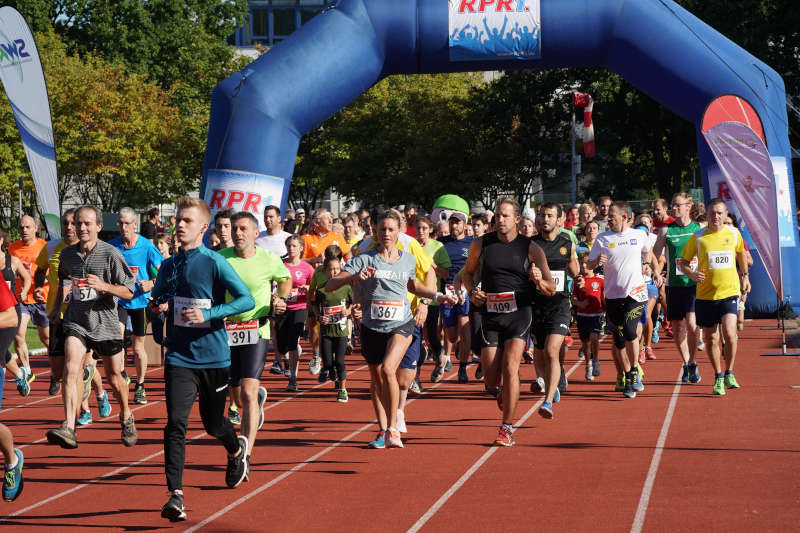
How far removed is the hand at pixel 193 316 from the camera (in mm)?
6617

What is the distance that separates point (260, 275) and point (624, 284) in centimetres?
457

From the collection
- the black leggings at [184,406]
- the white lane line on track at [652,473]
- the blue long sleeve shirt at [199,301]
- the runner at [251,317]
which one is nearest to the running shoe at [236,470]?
the black leggings at [184,406]

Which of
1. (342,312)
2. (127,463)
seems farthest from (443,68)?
(127,463)

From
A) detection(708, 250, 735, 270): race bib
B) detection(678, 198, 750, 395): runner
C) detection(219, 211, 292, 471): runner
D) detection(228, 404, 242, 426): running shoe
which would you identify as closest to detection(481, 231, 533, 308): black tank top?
detection(219, 211, 292, 471): runner

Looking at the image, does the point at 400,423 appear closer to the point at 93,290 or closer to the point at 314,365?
the point at 93,290

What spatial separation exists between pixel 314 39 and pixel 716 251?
831 cm

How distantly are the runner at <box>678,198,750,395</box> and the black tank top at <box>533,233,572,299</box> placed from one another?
1641 millimetres

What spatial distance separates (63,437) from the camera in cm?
838

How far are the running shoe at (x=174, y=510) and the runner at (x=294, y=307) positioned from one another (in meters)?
6.32

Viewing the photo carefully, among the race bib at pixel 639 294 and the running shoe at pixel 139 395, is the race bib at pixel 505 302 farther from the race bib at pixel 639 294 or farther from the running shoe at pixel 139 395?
the running shoe at pixel 139 395

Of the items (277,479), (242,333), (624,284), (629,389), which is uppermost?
(624,284)

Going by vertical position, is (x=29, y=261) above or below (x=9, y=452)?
above

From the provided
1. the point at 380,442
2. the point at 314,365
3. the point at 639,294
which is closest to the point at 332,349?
the point at 314,365

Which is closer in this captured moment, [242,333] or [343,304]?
[242,333]
